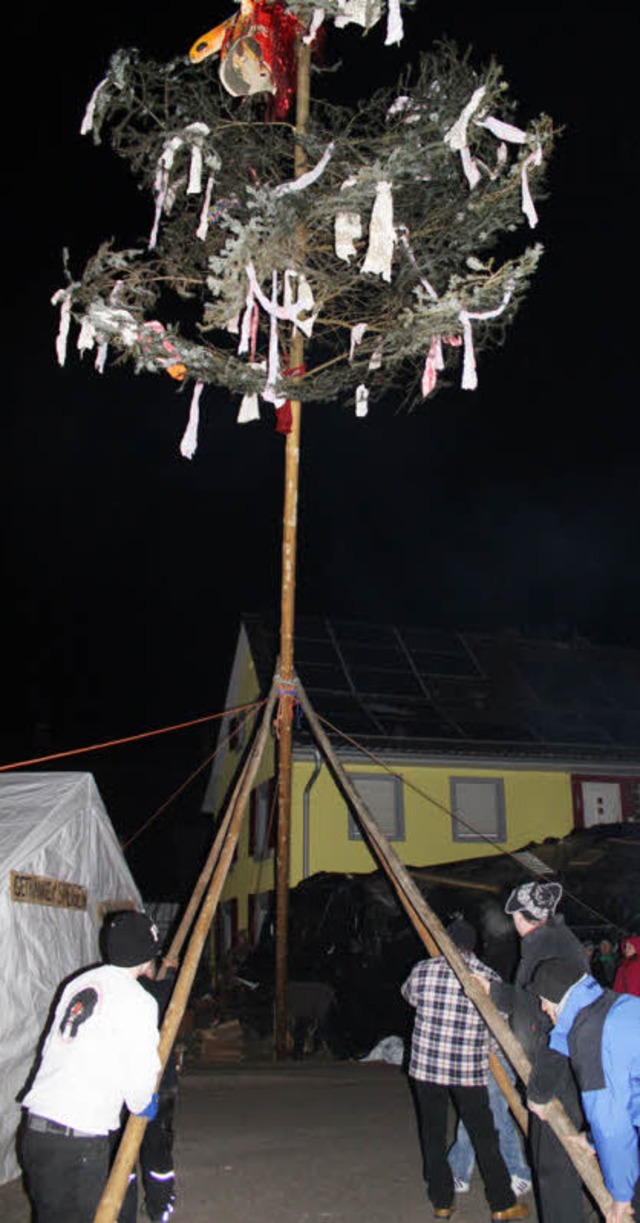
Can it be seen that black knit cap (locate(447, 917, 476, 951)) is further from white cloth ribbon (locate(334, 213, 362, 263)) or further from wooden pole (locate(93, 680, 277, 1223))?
white cloth ribbon (locate(334, 213, 362, 263))

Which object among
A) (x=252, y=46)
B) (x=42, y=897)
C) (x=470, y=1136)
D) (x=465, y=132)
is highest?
(x=252, y=46)

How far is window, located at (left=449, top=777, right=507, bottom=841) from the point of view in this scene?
18.1 m

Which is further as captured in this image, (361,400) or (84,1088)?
(361,400)

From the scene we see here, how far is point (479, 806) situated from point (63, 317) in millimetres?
14016

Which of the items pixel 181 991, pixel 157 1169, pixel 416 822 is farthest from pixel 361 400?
pixel 416 822

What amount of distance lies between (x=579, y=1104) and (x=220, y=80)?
732 cm

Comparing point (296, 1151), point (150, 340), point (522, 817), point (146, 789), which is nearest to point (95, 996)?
point (296, 1151)

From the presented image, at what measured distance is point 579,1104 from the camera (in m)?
4.53

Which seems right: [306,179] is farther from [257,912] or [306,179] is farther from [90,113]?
[257,912]

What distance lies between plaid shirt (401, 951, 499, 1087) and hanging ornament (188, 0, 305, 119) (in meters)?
6.53

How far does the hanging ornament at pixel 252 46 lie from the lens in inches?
262

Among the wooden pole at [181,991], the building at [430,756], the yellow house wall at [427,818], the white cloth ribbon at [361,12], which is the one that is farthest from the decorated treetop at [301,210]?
the yellow house wall at [427,818]

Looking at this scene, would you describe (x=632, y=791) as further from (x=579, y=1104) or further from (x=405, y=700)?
(x=579, y=1104)

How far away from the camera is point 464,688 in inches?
814
